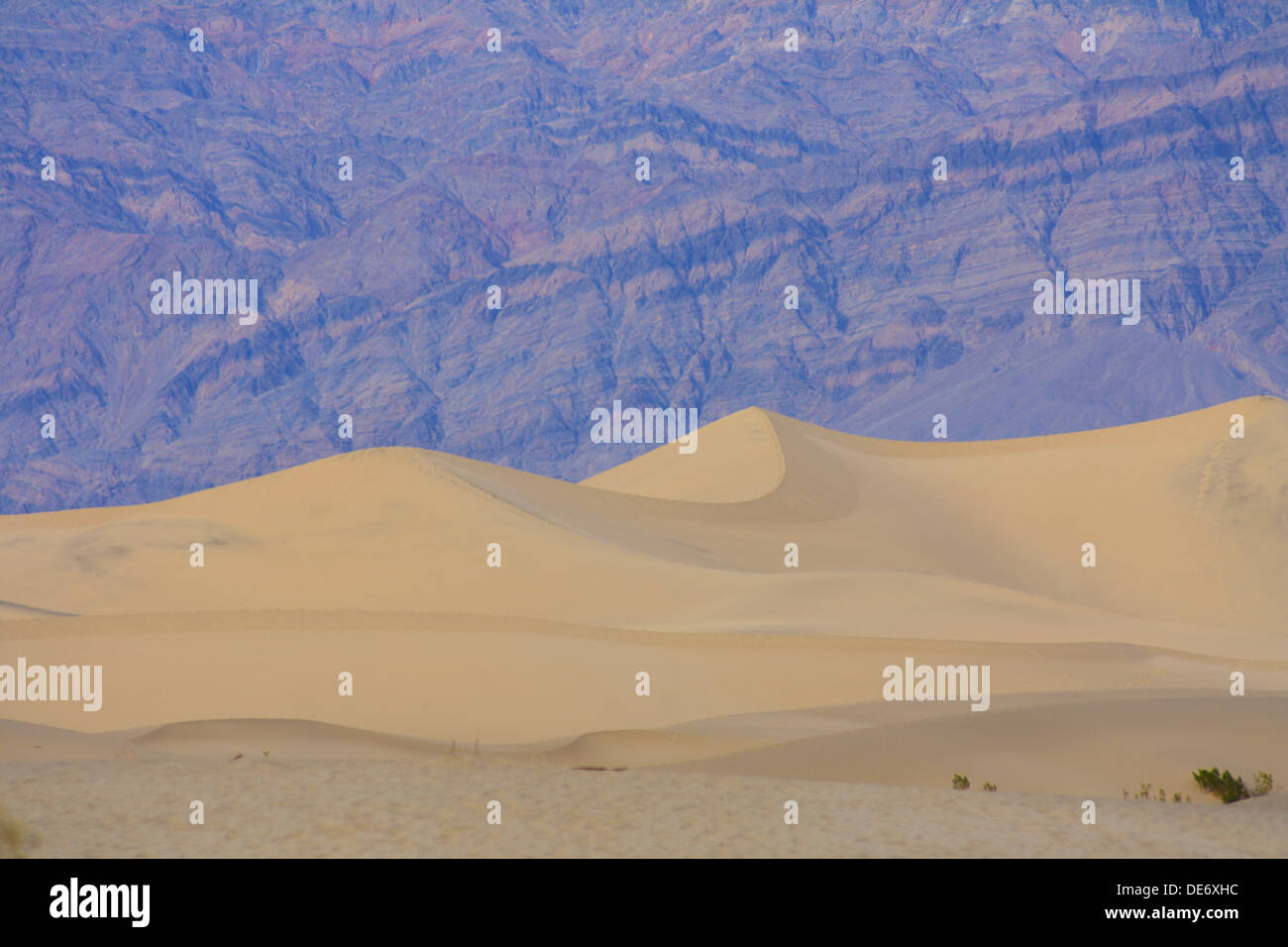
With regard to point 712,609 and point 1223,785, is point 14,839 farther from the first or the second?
point 712,609

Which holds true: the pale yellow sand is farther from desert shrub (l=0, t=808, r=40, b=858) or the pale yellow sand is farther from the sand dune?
the sand dune

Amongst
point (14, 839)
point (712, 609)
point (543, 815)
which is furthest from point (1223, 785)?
point (712, 609)

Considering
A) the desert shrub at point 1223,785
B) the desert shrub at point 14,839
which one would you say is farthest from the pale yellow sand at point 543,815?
the desert shrub at point 1223,785

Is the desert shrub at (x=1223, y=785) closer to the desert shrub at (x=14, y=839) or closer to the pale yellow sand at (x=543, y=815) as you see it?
the pale yellow sand at (x=543, y=815)

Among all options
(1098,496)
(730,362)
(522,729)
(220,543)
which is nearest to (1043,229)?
(730,362)
